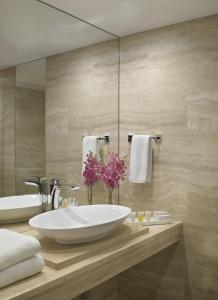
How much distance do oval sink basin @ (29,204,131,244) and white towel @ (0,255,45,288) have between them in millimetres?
215

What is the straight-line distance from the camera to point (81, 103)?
2484 millimetres

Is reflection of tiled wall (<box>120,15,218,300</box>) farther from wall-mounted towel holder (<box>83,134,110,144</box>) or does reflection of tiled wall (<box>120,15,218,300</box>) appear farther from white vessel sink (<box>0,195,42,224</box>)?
white vessel sink (<box>0,195,42,224</box>)

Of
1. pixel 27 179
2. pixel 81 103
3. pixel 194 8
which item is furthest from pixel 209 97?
pixel 27 179

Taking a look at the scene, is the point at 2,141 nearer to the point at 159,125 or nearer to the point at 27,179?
the point at 27,179

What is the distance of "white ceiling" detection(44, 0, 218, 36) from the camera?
2.03 m

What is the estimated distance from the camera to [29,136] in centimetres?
202

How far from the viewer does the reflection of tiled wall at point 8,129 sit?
184 centimetres

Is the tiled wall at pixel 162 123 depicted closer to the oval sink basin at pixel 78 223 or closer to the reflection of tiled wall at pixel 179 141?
the reflection of tiled wall at pixel 179 141

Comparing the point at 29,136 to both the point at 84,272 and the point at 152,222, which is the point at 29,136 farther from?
the point at 152,222

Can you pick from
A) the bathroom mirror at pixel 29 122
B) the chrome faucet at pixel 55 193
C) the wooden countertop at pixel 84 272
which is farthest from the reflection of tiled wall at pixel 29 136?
the wooden countertop at pixel 84 272

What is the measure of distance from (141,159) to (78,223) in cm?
77

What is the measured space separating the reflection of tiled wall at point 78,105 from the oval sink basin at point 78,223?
0.36m

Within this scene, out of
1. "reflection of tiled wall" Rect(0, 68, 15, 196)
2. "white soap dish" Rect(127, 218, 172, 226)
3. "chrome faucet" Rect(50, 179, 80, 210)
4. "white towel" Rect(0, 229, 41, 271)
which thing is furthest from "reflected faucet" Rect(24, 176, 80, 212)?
"white towel" Rect(0, 229, 41, 271)

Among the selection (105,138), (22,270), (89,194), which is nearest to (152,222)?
(89,194)
